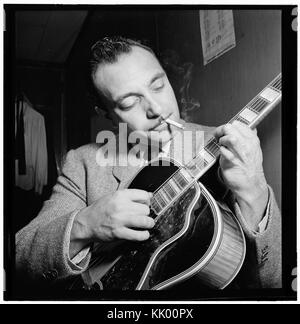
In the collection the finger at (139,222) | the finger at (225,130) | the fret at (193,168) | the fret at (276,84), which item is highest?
the fret at (276,84)

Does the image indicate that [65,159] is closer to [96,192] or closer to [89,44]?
[96,192]

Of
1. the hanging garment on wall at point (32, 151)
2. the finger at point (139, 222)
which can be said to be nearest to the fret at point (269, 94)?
the finger at point (139, 222)

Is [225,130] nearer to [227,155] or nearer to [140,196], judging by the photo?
[227,155]

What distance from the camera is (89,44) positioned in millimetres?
1155

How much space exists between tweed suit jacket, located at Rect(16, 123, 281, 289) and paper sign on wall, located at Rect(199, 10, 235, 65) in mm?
210

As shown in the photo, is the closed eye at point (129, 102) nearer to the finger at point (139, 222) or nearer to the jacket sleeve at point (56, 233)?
the jacket sleeve at point (56, 233)

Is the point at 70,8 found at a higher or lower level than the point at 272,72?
higher

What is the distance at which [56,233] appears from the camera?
1104 millimetres

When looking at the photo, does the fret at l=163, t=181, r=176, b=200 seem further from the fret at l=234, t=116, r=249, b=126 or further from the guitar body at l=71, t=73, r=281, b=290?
the fret at l=234, t=116, r=249, b=126

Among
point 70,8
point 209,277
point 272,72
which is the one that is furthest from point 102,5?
point 209,277

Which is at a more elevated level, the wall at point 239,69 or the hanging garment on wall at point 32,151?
the wall at point 239,69

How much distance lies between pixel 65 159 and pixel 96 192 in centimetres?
13

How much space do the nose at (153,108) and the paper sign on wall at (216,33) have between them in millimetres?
Answer: 177

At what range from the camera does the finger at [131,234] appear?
42.8 inches
